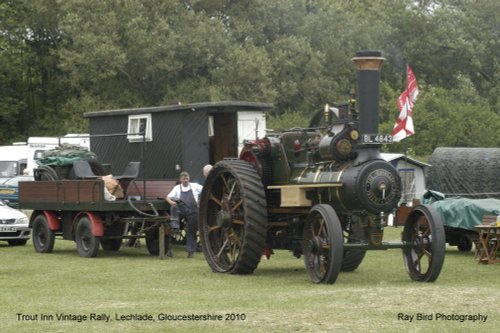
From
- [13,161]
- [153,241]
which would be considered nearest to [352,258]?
[153,241]

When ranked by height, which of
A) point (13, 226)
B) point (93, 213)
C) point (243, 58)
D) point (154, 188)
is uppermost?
point (243, 58)

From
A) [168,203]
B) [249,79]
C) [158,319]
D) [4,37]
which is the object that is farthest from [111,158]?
[4,37]

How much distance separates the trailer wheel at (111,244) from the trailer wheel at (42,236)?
1029mm

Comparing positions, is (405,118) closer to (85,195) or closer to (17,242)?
(85,195)

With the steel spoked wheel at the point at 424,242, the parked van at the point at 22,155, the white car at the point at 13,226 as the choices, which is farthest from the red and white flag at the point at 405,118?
the parked van at the point at 22,155

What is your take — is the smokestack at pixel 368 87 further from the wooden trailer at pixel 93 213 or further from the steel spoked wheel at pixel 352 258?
the wooden trailer at pixel 93 213

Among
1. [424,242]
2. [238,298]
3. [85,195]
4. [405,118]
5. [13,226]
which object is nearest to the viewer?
[238,298]

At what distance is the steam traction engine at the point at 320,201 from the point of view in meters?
15.0

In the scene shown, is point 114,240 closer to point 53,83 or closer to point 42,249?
point 42,249

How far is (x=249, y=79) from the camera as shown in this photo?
4778cm

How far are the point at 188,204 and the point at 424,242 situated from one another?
19.6 ft

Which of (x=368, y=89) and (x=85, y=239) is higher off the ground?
(x=368, y=89)

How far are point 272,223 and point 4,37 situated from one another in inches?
1446

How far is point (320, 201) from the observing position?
626 inches
